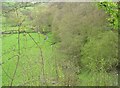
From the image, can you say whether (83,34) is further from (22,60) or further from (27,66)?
(27,66)

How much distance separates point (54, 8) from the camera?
66.2 feet

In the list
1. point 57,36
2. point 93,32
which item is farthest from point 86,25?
point 57,36

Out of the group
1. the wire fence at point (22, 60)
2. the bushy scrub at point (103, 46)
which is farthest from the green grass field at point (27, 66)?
the bushy scrub at point (103, 46)

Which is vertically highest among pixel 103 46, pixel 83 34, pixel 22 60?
pixel 83 34

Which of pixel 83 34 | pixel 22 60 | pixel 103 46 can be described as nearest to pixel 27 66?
pixel 22 60

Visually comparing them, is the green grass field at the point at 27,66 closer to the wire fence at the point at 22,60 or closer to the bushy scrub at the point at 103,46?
the wire fence at the point at 22,60

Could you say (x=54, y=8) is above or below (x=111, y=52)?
above

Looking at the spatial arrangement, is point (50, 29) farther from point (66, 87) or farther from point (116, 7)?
point (116, 7)

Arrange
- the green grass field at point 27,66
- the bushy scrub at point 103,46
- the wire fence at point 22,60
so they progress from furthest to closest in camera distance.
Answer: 1. the bushy scrub at point 103,46
2. the green grass field at point 27,66
3. the wire fence at point 22,60

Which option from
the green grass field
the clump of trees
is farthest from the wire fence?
the clump of trees

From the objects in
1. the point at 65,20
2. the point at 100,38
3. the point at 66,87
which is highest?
the point at 65,20

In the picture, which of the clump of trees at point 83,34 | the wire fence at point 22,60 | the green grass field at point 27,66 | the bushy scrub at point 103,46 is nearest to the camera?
the wire fence at point 22,60

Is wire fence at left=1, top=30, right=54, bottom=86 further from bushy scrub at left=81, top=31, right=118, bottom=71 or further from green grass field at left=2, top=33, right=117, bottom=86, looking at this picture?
bushy scrub at left=81, top=31, right=118, bottom=71

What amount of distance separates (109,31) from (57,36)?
194 inches
